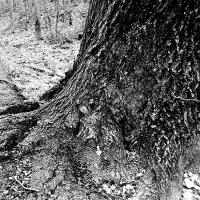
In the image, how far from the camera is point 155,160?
7.20 ft

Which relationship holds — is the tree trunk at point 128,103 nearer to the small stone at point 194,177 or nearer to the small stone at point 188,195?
the small stone at point 188,195

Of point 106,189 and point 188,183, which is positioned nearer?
point 106,189

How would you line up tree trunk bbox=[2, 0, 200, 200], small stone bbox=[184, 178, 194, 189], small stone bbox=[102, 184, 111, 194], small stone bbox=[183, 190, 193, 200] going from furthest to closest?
small stone bbox=[184, 178, 194, 189] → small stone bbox=[183, 190, 193, 200] → small stone bbox=[102, 184, 111, 194] → tree trunk bbox=[2, 0, 200, 200]

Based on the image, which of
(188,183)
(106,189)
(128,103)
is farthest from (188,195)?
(128,103)

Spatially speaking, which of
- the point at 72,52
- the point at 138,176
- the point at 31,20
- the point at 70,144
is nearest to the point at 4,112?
the point at 70,144

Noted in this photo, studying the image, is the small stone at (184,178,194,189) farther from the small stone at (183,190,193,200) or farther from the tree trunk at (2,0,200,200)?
the tree trunk at (2,0,200,200)

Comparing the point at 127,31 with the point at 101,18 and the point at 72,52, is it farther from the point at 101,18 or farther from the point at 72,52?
the point at 72,52

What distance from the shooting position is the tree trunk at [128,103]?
1.96m

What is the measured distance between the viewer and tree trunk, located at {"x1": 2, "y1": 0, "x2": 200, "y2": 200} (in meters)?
1.96

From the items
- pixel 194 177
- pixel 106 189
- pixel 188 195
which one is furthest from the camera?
pixel 194 177

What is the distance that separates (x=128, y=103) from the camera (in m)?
2.13

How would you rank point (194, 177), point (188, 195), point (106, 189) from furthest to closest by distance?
point (194, 177) → point (188, 195) → point (106, 189)

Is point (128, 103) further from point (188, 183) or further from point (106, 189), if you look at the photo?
point (188, 183)

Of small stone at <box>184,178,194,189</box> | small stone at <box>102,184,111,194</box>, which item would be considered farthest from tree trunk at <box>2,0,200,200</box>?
small stone at <box>184,178,194,189</box>
